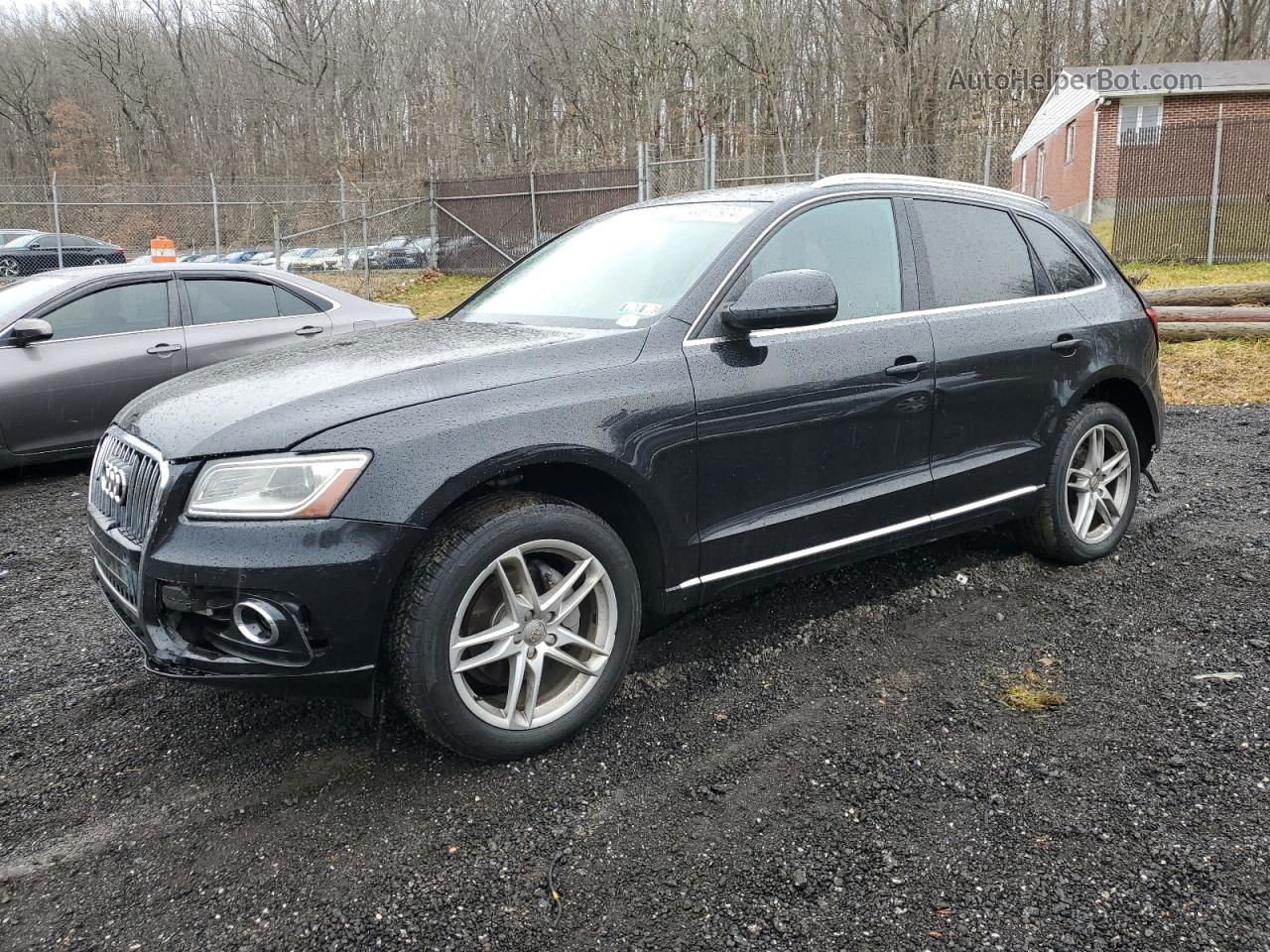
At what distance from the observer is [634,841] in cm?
256

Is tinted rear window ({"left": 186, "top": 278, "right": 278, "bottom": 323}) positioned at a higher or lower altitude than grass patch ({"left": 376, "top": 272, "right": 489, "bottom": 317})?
higher

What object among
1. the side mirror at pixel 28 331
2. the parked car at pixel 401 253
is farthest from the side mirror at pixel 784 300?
the parked car at pixel 401 253

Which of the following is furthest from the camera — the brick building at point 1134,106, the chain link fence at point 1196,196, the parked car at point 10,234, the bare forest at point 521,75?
the bare forest at point 521,75

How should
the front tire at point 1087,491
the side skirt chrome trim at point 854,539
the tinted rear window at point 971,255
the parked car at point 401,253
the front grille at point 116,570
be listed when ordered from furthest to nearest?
the parked car at point 401,253, the front tire at point 1087,491, the tinted rear window at point 971,255, the side skirt chrome trim at point 854,539, the front grille at point 116,570

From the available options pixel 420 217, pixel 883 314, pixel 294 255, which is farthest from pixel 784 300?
pixel 294 255

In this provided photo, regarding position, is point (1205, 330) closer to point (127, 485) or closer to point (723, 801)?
point (723, 801)

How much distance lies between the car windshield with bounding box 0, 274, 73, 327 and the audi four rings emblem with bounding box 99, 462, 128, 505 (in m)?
4.26

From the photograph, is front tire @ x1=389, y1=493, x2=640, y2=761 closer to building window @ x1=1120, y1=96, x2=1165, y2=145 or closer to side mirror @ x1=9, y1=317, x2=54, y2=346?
side mirror @ x1=9, y1=317, x2=54, y2=346

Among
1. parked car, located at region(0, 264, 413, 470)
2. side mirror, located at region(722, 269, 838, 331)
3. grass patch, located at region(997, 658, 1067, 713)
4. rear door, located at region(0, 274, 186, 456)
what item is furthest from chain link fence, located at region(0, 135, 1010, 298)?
grass patch, located at region(997, 658, 1067, 713)

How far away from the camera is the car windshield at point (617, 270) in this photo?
11.3 ft

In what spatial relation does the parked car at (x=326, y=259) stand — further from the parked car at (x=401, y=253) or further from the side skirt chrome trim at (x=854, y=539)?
the side skirt chrome trim at (x=854, y=539)

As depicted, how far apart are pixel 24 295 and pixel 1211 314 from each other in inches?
446

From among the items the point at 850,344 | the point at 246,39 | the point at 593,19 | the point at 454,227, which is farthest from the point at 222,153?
the point at 850,344

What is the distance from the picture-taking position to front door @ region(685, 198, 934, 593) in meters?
3.26
